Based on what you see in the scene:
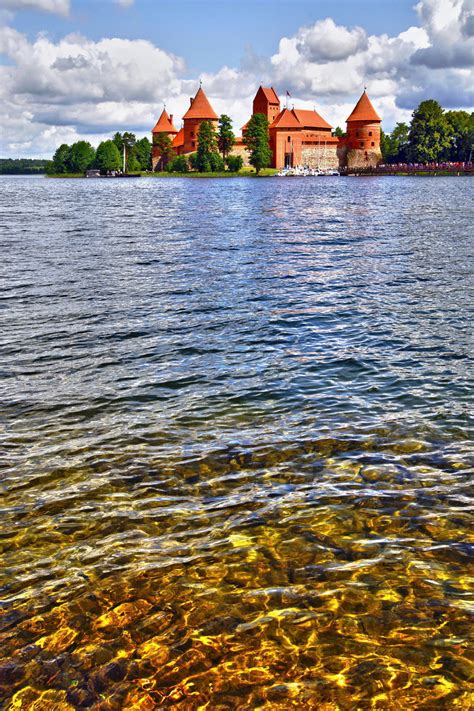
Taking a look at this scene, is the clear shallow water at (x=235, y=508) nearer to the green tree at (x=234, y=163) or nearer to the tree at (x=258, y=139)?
the tree at (x=258, y=139)

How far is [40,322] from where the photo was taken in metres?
12.4

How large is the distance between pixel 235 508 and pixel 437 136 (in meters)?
142

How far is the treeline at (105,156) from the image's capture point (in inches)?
5979

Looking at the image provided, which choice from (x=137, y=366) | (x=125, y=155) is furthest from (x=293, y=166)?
(x=137, y=366)

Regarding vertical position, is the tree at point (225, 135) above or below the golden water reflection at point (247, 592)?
above

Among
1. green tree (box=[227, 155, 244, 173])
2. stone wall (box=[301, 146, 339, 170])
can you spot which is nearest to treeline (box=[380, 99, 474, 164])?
stone wall (box=[301, 146, 339, 170])

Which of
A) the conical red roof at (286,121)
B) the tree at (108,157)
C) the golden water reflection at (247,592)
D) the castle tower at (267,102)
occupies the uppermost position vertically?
the castle tower at (267,102)

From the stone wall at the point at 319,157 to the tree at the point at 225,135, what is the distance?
2992 cm

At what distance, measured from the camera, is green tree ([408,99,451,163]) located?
13462 centimetres

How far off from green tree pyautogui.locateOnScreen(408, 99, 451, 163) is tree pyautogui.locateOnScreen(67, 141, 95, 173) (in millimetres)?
76800

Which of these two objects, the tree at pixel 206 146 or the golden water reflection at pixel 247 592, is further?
the tree at pixel 206 146

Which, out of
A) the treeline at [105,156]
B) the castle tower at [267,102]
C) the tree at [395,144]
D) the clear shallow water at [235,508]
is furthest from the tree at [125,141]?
the clear shallow water at [235,508]

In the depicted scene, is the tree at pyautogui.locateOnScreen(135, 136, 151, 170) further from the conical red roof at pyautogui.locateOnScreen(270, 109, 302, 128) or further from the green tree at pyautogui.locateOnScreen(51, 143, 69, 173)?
the conical red roof at pyautogui.locateOnScreen(270, 109, 302, 128)

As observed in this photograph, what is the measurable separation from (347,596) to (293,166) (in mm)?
152756
